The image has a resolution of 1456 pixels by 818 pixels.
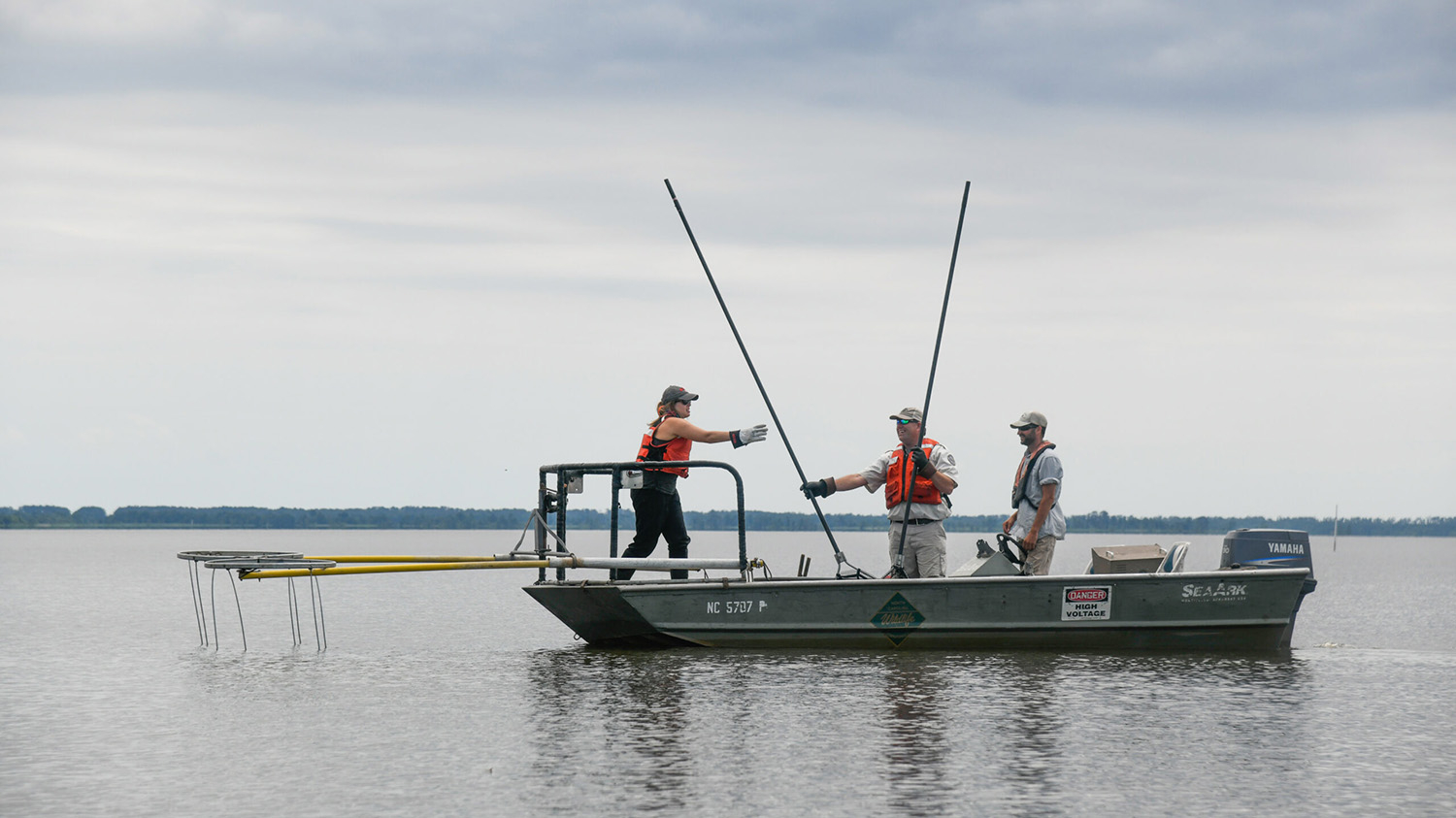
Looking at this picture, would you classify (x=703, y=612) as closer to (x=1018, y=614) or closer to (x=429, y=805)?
(x=1018, y=614)

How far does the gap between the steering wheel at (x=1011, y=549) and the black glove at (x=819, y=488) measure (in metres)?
1.36

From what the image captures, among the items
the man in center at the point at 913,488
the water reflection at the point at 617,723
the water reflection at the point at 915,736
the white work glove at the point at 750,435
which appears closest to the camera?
the water reflection at the point at 915,736

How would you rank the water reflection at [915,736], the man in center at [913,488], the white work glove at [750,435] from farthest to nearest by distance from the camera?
the man in center at [913,488] < the white work glove at [750,435] < the water reflection at [915,736]

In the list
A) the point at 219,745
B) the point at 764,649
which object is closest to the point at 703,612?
the point at 764,649

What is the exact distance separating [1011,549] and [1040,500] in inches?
20.0

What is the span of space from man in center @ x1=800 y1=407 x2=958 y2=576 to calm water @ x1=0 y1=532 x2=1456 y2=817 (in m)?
0.84

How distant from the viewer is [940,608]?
10734 millimetres

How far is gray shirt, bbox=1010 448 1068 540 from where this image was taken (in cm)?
1102

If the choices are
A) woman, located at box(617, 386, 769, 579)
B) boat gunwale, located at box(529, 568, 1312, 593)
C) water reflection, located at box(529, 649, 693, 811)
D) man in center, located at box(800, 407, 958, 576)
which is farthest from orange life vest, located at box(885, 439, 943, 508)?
water reflection, located at box(529, 649, 693, 811)

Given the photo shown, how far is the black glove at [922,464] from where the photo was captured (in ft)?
35.4

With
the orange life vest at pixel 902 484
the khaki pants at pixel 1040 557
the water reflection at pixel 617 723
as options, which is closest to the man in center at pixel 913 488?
the orange life vest at pixel 902 484

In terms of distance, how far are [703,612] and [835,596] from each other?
3.33 ft

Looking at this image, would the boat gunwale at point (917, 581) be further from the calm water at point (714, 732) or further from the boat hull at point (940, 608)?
the calm water at point (714, 732)

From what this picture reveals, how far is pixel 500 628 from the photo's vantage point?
1609 cm
